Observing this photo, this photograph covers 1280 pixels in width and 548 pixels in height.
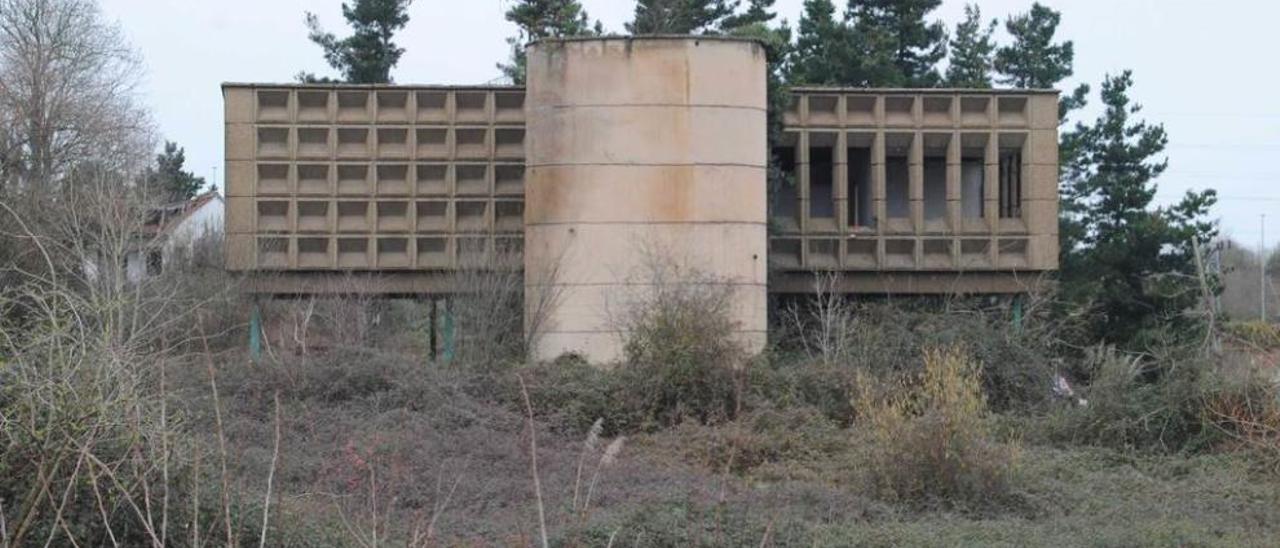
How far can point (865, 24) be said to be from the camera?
52.1m

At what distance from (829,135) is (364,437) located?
17067 millimetres

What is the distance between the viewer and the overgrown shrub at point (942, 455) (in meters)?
16.2

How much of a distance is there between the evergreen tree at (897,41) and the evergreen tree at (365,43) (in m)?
16.5

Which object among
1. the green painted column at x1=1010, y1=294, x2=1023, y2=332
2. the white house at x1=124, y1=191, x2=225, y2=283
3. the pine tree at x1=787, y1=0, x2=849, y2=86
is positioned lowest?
the green painted column at x1=1010, y1=294, x2=1023, y2=332

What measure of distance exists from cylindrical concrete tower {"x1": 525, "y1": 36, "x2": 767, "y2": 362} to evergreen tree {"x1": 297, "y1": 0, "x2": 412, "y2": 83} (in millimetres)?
27377

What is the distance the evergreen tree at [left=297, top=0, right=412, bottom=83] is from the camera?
55.1m

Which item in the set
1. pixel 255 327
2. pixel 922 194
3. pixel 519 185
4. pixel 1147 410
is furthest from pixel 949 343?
pixel 255 327

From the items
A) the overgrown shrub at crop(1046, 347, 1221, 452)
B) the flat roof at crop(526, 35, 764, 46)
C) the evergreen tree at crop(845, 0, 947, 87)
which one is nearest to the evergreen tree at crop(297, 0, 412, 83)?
the evergreen tree at crop(845, 0, 947, 87)

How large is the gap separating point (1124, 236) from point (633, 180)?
820 inches

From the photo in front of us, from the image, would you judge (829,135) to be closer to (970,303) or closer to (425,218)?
(970,303)

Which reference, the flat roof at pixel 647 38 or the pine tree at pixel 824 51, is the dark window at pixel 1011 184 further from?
the pine tree at pixel 824 51

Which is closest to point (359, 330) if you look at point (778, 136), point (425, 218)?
point (425, 218)

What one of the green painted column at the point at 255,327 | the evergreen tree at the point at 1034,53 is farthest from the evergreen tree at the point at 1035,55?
the green painted column at the point at 255,327

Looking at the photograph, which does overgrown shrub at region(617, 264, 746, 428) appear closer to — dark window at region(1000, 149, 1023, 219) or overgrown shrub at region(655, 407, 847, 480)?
overgrown shrub at region(655, 407, 847, 480)
